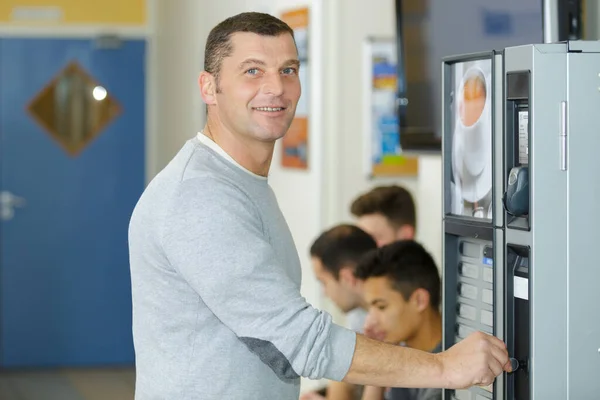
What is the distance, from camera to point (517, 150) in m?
1.56

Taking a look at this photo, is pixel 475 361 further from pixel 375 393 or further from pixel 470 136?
pixel 375 393

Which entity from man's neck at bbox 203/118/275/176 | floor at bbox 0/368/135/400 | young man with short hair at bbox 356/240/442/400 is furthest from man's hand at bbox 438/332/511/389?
floor at bbox 0/368/135/400

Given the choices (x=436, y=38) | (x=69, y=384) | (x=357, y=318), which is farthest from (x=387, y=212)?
(x=69, y=384)

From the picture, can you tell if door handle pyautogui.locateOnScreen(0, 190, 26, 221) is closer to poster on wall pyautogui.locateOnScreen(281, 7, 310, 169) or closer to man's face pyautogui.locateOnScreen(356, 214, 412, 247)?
poster on wall pyautogui.locateOnScreen(281, 7, 310, 169)

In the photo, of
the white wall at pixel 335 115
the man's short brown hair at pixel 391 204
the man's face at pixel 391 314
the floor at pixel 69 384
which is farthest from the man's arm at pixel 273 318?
the floor at pixel 69 384

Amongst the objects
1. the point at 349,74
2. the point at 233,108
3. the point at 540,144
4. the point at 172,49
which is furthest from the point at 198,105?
the point at 540,144

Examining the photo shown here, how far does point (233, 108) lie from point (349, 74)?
6.87ft

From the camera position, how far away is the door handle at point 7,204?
638 centimetres

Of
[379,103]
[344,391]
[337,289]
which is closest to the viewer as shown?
[344,391]

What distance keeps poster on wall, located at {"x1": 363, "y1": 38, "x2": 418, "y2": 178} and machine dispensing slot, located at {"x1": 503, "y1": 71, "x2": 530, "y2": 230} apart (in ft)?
7.48

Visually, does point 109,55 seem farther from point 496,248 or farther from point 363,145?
point 496,248

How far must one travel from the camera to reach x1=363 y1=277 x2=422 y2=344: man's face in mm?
2621

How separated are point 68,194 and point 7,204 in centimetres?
36

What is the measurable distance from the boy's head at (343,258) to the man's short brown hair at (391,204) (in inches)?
6.7
